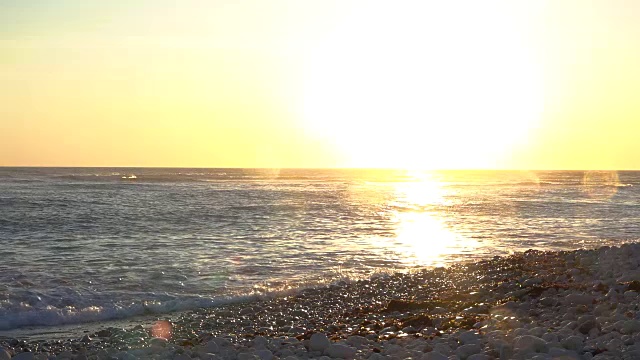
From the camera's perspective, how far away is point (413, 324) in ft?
30.9

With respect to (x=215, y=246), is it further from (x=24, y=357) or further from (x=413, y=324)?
(x=24, y=357)

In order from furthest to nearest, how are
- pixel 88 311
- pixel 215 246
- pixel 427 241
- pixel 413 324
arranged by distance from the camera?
pixel 427 241, pixel 215 246, pixel 88 311, pixel 413 324

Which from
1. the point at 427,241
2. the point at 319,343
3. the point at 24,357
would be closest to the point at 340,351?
the point at 319,343

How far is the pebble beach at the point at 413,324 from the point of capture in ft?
24.5

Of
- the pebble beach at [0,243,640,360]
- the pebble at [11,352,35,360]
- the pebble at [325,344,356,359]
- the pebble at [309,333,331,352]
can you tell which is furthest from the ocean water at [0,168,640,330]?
the pebble at [325,344,356,359]

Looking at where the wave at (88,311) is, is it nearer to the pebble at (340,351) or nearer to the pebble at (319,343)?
the pebble at (319,343)

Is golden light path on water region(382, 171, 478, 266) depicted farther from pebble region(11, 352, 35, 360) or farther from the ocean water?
pebble region(11, 352, 35, 360)

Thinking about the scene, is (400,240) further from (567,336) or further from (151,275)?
(567,336)

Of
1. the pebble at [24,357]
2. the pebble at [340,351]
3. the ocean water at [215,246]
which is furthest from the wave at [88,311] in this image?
the pebble at [340,351]

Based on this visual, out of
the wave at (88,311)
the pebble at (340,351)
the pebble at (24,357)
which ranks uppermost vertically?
the pebble at (340,351)

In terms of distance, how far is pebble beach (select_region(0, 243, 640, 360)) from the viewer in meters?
7.48

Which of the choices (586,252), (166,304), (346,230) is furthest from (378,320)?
(346,230)

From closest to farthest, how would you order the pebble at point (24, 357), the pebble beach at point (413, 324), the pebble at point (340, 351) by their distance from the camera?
the pebble beach at point (413, 324) → the pebble at point (340, 351) → the pebble at point (24, 357)

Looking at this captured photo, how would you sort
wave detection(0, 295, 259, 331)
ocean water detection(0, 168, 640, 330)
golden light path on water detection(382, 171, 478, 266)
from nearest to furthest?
wave detection(0, 295, 259, 331) → ocean water detection(0, 168, 640, 330) → golden light path on water detection(382, 171, 478, 266)
